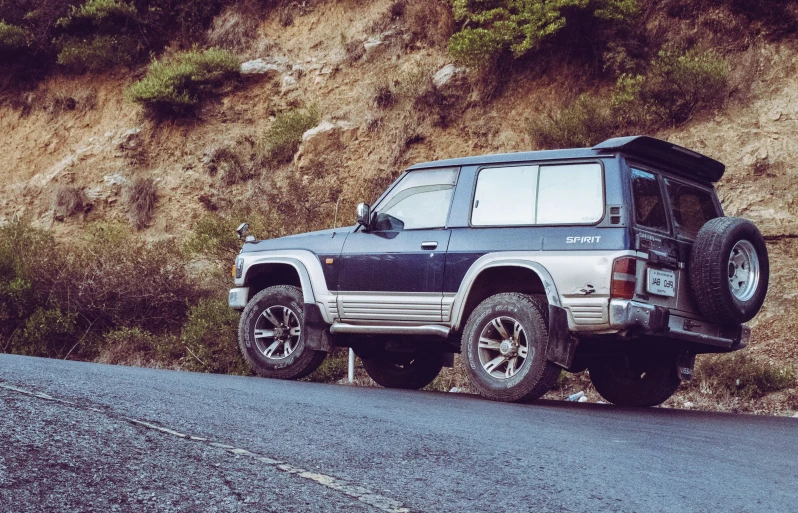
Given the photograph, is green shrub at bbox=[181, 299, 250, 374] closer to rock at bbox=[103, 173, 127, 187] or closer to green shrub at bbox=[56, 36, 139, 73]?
rock at bbox=[103, 173, 127, 187]

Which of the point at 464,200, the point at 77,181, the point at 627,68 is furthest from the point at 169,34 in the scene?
the point at 464,200

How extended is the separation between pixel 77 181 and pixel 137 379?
1841cm

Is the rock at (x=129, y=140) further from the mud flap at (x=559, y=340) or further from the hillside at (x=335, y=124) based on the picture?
the mud flap at (x=559, y=340)

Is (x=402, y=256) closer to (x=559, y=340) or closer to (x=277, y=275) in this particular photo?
(x=559, y=340)

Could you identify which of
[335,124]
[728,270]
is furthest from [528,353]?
[335,124]

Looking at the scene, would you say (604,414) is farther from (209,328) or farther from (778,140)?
(778,140)

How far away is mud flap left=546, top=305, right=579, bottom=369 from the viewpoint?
751 centimetres

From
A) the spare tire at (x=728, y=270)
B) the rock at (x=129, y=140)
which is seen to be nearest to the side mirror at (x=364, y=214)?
the spare tire at (x=728, y=270)

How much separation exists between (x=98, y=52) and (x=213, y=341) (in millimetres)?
14148

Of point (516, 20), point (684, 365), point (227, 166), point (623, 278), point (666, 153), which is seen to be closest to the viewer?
point (623, 278)

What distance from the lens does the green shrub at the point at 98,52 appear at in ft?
84.0

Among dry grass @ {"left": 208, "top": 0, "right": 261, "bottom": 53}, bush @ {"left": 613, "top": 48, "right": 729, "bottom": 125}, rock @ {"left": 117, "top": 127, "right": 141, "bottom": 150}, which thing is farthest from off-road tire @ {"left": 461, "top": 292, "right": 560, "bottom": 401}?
dry grass @ {"left": 208, "top": 0, "right": 261, "bottom": 53}

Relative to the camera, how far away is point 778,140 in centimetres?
1652

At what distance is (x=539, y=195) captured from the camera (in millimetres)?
8117
